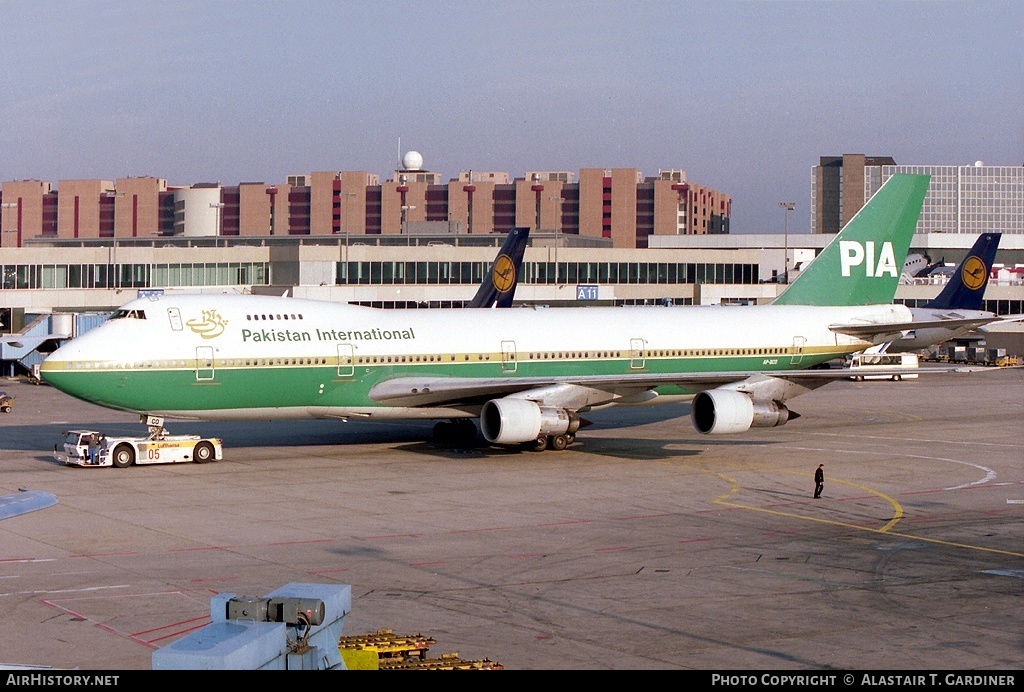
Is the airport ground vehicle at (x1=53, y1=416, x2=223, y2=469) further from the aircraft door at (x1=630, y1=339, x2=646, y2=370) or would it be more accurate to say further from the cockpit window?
the aircraft door at (x1=630, y1=339, x2=646, y2=370)

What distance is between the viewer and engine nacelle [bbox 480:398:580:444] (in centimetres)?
3894

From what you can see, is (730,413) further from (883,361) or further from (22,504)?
(883,361)

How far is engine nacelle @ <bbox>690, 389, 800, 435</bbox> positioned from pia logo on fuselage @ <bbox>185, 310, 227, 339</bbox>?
15.9 metres

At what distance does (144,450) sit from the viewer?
129 ft

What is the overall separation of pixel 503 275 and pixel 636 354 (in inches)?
831

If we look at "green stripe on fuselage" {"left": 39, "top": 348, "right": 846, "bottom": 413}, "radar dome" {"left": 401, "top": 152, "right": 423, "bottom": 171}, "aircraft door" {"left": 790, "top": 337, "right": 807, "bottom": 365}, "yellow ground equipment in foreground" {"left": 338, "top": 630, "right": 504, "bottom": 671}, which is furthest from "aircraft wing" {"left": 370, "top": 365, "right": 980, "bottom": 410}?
"radar dome" {"left": 401, "top": 152, "right": 423, "bottom": 171}

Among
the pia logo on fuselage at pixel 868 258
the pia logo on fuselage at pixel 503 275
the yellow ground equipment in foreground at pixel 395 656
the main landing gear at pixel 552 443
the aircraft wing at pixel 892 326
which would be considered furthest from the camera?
the pia logo on fuselage at pixel 503 275

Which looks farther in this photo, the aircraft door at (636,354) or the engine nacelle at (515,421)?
the aircraft door at (636,354)

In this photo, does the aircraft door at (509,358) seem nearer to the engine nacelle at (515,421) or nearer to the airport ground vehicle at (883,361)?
the engine nacelle at (515,421)

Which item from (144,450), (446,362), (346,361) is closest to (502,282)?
(446,362)

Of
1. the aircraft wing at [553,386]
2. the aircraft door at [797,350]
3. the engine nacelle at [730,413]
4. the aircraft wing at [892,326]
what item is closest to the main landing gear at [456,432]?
the aircraft wing at [553,386]

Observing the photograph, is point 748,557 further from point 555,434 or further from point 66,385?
point 66,385

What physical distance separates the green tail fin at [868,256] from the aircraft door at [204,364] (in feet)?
78.4

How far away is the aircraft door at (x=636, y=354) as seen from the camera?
45469mm
